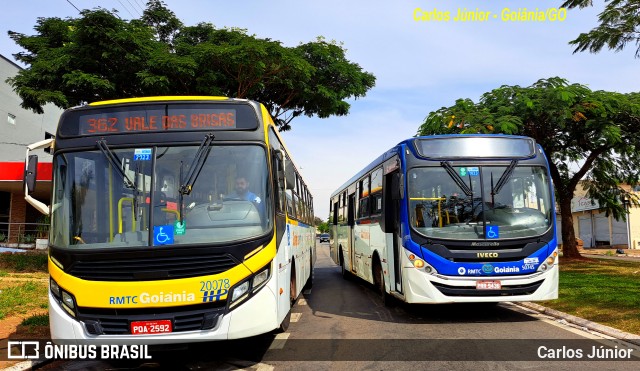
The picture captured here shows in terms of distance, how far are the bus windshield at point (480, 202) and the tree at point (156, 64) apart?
31.4 feet

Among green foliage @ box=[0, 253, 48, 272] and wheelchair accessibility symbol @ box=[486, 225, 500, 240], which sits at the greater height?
wheelchair accessibility symbol @ box=[486, 225, 500, 240]

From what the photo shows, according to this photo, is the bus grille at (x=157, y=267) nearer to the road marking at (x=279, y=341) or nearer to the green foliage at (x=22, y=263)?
the road marking at (x=279, y=341)

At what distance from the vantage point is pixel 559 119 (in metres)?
16.4

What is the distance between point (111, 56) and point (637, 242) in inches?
1620

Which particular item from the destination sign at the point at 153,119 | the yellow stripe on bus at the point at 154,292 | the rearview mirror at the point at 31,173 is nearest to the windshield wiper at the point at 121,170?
the destination sign at the point at 153,119

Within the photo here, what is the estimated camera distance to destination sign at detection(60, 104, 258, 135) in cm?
592

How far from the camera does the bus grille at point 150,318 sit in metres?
5.16

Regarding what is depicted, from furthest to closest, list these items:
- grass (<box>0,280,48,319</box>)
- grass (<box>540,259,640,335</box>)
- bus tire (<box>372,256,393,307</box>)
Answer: bus tire (<box>372,256,393,307</box>) < grass (<box>0,280,48,319</box>) < grass (<box>540,259,640,335</box>)

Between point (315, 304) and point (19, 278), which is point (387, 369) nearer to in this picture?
point (315, 304)

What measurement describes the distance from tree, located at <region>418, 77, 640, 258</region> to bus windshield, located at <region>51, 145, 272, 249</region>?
1097 cm

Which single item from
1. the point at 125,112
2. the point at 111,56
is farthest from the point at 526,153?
the point at 111,56

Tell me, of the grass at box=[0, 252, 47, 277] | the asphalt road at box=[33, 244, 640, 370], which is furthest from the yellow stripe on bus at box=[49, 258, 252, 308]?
the grass at box=[0, 252, 47, 277]

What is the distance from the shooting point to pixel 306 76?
57.9 ft

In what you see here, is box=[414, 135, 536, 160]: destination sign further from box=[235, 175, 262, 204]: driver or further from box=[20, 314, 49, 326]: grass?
box=[20, 314, 49, 326]: grass
